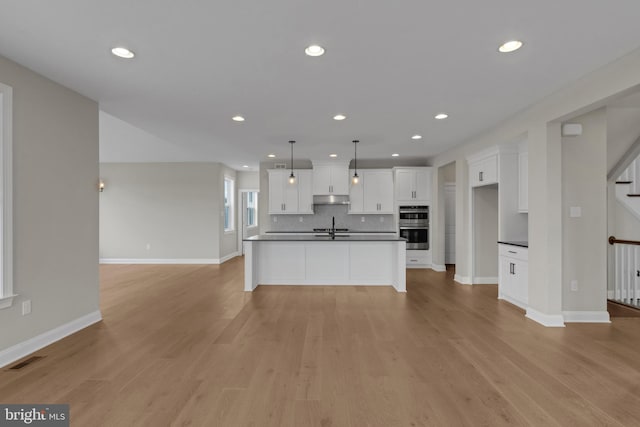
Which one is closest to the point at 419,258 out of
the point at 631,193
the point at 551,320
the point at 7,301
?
the point at 631,193

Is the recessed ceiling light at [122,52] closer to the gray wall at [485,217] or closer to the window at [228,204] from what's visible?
the gray wall at [485,217]

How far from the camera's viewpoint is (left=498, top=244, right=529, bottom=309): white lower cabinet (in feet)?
14.0

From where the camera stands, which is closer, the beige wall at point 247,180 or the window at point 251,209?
the beige wall at point 247,180

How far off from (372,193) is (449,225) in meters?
2.18

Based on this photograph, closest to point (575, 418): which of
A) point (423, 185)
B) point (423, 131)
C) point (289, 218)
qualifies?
point (423, 131)

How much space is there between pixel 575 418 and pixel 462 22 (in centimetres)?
265

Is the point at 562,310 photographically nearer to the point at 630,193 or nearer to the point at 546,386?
the point at 546,386

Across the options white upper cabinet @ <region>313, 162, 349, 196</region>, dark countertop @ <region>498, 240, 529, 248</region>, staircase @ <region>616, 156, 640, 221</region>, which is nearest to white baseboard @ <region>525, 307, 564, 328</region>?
dark countertop @ <region>498, 240, 529, 248</region>

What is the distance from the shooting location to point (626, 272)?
185 inches

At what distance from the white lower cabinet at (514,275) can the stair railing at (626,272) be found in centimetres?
152

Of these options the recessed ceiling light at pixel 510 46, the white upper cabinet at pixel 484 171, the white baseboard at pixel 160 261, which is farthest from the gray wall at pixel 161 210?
the recessed ceiling light at pixel 510 46

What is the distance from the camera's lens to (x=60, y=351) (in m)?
2.98

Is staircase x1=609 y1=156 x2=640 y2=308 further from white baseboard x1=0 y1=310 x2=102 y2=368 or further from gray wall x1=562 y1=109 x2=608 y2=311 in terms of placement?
white baseboard x1=0 y1=310 x2=102 y2=368

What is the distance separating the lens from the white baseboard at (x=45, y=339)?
274 centimetres
